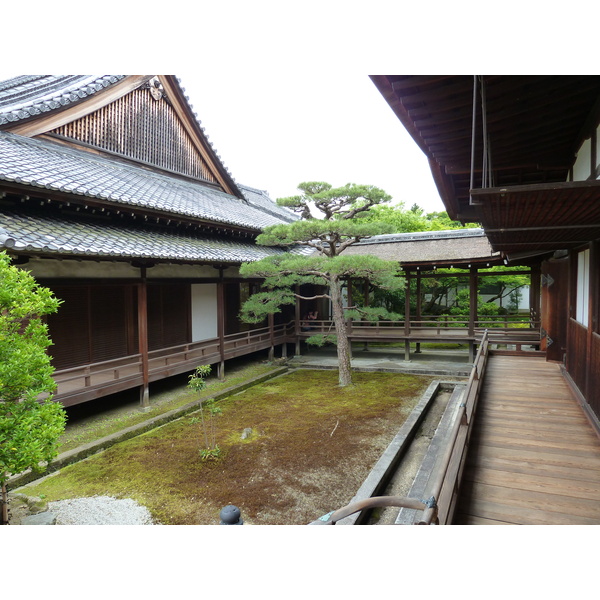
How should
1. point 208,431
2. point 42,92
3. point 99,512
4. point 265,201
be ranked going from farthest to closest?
point 265,201
point 42,92
point 208,431
point 99,512

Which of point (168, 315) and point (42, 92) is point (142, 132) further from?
point (168, 315)

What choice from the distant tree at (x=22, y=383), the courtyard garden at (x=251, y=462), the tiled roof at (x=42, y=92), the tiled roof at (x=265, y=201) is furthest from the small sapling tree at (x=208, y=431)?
the tiled roof at (x=265, y=201)

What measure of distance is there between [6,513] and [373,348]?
12527 mm

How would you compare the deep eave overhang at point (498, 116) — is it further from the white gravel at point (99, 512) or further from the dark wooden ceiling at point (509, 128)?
the white gravel at point (99, 512)

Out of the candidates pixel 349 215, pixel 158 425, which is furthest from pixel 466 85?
pixel 349 215

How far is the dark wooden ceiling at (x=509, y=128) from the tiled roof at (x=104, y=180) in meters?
5.88

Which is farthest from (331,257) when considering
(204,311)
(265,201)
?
(265,201)

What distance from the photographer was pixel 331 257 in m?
9.49

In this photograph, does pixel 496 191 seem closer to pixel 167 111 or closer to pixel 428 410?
pixel 428 410

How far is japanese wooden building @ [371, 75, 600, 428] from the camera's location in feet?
8.63

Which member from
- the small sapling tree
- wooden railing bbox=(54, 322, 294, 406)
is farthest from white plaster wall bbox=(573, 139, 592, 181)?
wooden railing bbox=(54, 322, 294, 406)

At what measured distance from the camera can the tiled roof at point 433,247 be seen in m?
11.8

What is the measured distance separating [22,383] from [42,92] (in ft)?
30.0

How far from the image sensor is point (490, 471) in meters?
3.69
